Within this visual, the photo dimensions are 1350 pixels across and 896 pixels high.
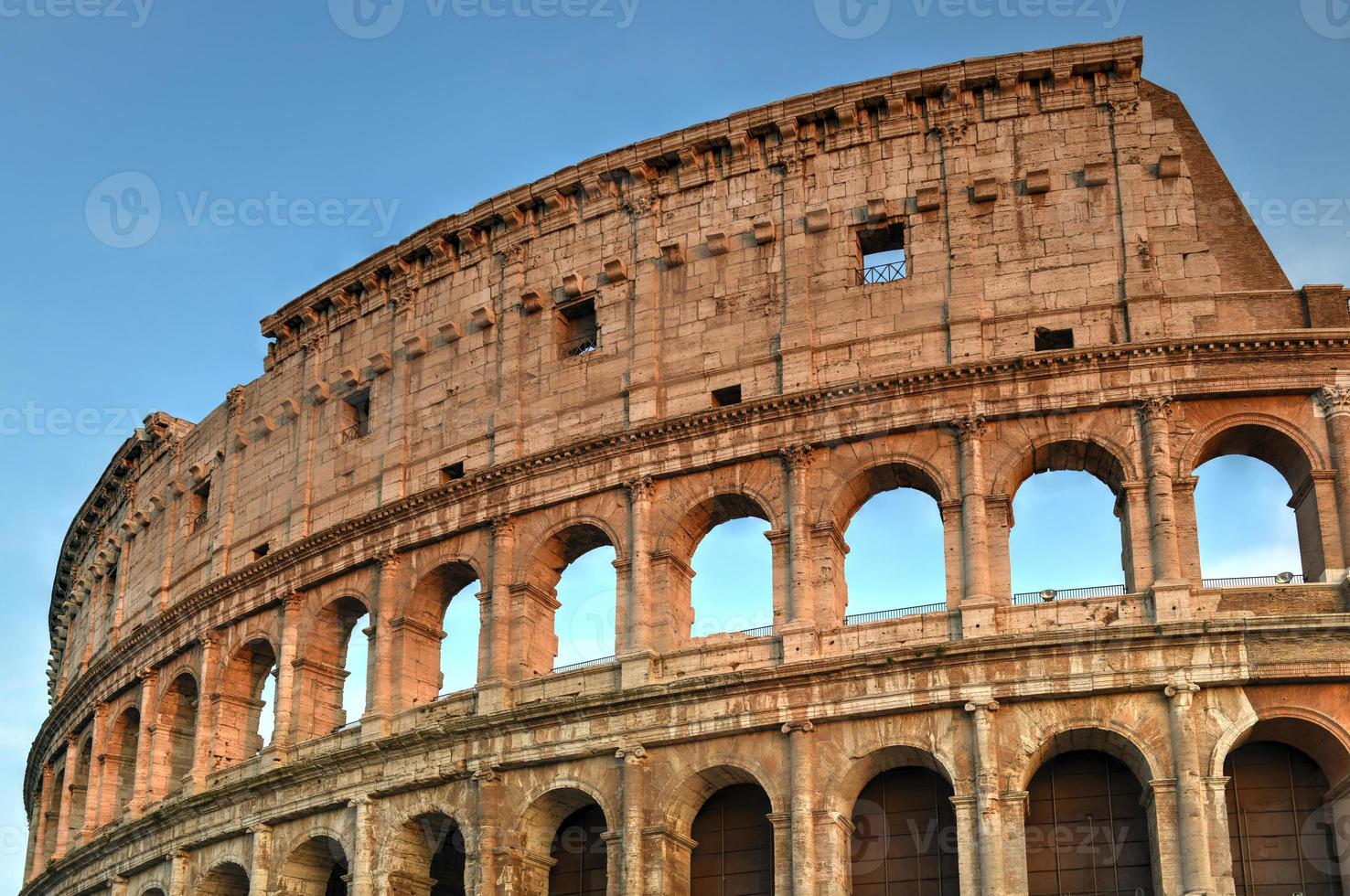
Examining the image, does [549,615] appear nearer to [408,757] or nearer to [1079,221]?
[408,757]

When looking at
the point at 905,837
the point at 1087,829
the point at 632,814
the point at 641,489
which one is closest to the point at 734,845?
the point at 632,814

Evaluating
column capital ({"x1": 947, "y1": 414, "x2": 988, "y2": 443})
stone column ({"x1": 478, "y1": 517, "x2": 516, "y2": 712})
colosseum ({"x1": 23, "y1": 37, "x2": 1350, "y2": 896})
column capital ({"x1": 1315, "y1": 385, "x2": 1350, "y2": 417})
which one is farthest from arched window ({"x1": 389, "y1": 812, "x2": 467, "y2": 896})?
column capital ({"x1": 1315, "y1": 385, "x2": 1350, "y2": 417})

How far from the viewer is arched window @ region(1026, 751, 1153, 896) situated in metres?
28.6

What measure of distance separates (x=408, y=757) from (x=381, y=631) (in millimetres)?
3058

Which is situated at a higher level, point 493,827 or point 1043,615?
point 1043,615

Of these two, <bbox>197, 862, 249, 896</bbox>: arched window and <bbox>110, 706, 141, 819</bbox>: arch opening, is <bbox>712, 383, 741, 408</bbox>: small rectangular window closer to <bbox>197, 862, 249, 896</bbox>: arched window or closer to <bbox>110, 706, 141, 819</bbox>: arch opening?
<bbox>197, 862, 249, 896</bbox>: arched window

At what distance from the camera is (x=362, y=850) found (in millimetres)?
33906

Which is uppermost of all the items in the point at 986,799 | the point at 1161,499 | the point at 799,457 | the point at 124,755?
the point at 799,457

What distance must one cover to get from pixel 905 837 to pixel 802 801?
1.93m

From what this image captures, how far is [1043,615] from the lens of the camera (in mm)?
29719

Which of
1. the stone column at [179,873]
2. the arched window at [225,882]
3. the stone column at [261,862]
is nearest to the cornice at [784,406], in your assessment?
the stone column at [261,862]

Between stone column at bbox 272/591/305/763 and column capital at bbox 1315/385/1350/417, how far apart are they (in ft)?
66.4

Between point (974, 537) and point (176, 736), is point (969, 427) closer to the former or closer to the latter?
point (974, 537)

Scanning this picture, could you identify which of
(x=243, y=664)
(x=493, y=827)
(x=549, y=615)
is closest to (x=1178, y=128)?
(x=549, y=615)
